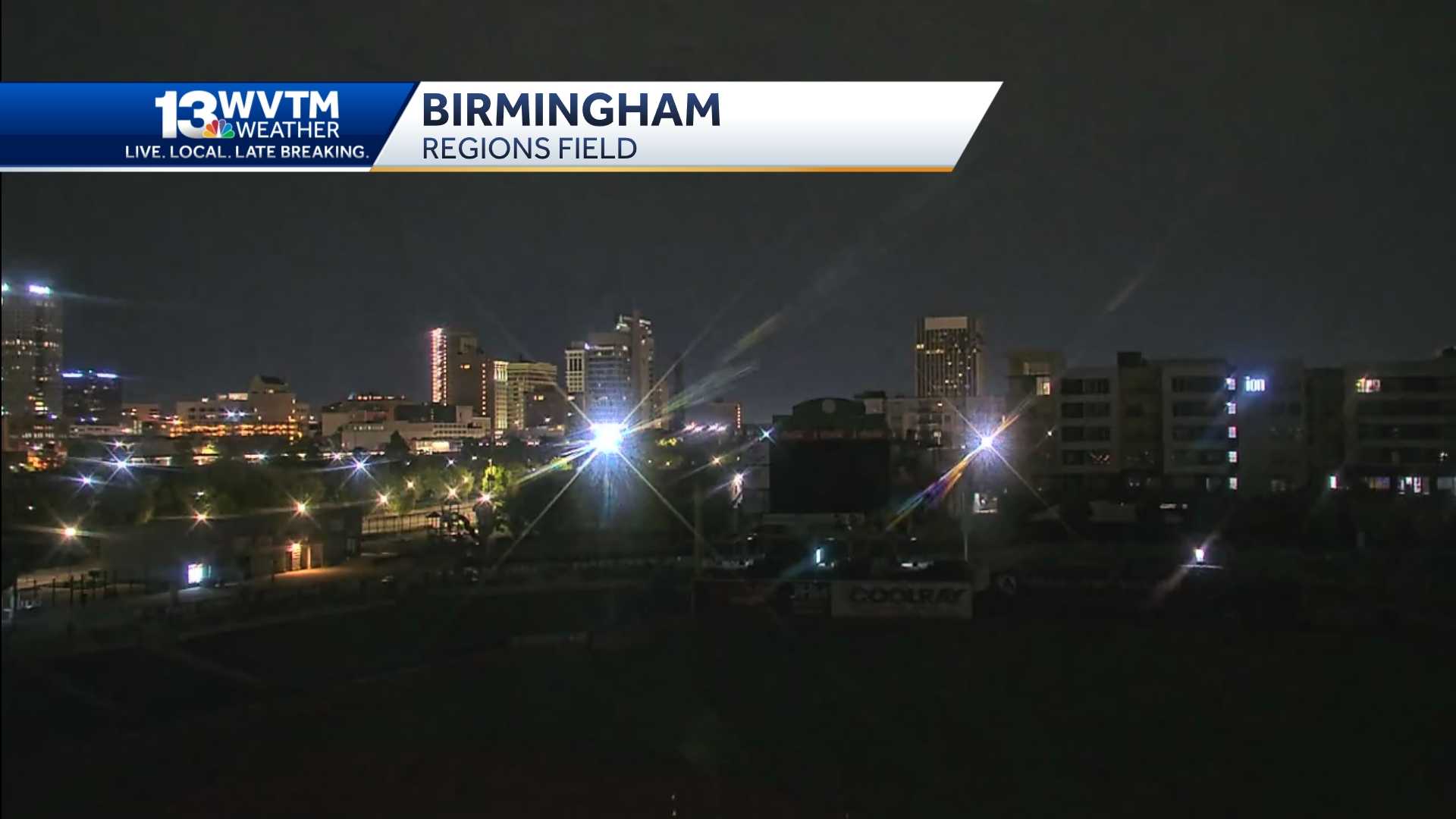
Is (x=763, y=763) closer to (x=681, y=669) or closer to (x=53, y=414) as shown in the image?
(x=681, y=669)

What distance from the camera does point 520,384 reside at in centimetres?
5400

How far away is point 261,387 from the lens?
2648 cm

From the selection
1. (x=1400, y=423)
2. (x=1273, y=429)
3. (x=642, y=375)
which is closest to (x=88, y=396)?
(x=1273, y=429)

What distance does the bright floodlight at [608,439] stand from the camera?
17.5m

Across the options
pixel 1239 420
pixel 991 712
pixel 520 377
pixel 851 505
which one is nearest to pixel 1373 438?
pixel 1239 420

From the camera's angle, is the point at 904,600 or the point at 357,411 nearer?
the point at 904,600

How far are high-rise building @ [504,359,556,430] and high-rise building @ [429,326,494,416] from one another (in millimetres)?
1361

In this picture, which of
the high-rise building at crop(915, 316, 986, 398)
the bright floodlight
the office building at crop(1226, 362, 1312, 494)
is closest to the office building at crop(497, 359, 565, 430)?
the high-rise building at crop(915, 316, 986, 398)

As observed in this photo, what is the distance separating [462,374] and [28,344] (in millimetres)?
50906

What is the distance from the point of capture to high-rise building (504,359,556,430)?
52969 millimetres

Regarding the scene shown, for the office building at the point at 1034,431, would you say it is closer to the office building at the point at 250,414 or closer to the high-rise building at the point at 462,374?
the office building at the point at 250,414

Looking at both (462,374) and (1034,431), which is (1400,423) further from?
(462,374)

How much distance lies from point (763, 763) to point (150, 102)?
3727mm

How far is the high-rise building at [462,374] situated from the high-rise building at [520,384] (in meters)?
1.36
